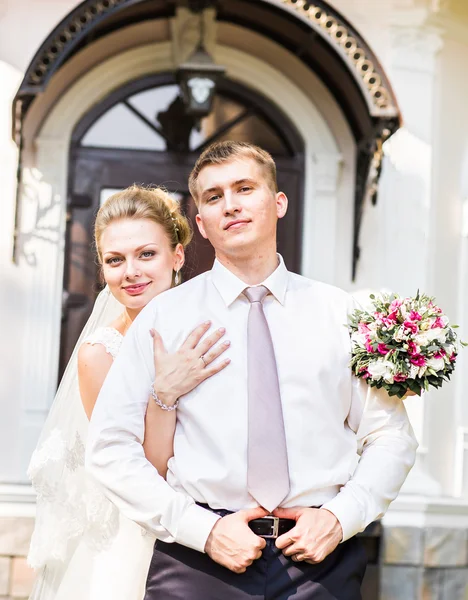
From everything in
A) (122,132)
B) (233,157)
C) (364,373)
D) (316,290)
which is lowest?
(364,373)

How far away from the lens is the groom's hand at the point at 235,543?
2410 mm

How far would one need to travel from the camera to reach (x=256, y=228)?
8.81ft

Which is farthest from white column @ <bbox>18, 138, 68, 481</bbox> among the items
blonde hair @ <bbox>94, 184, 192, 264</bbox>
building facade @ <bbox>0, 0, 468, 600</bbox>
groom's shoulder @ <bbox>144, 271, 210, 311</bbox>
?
groom's shoulder @ <bbox>144, 271, 210, 311</bbox>

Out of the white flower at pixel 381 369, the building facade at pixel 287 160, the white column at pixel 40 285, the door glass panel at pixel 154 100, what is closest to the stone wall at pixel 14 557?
the building facade at pixel 287 160

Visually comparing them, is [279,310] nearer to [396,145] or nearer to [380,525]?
[380,525]

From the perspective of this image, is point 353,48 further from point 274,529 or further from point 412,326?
point 274,529

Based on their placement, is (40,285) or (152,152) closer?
(40,285)

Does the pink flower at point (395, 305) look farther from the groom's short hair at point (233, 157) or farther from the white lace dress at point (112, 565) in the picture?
the white lace dress at point (112, 565)

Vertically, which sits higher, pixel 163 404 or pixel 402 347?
pixel 402 347

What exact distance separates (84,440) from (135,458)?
3.17 feet

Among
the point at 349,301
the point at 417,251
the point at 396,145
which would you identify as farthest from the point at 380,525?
the point at 349,301

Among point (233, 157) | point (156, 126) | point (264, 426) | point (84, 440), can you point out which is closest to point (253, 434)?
point (264, 426)

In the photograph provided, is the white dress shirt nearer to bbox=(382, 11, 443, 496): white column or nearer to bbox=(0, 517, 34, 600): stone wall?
bbox=(0, 517, 34, 600): stone wall

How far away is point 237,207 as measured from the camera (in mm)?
2674
